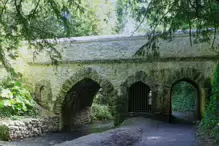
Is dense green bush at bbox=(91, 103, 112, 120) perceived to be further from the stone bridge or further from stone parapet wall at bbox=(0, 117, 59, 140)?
stone parapet wall at bbox=(0, 117, 59, 140)

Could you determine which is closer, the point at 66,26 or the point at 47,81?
the point at 66,26

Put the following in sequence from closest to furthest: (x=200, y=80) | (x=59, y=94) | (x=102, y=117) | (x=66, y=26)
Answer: (x=66, y=26)
(x=200, y=80)
(x=59, y=94)
(x=102, y=117)

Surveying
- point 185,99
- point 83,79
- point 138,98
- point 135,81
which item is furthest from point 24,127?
point 185,99

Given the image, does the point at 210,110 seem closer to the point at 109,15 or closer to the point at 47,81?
the point at 47,81

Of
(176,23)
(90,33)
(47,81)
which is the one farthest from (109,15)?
(176,23)

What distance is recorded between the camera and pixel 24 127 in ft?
38.8

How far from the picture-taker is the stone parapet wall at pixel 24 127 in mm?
11116

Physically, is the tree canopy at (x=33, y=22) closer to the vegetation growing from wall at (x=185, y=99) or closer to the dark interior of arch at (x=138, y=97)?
the dark interior of arch at (x=138, y=97)

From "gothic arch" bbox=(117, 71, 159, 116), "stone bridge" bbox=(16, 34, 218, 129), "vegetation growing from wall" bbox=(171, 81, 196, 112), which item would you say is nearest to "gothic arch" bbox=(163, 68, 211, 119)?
"stone bridge" bbox=(16, 34, 218, 129)

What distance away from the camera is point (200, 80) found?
12117 mm

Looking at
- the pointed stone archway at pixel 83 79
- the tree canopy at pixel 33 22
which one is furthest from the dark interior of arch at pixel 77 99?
the tree canopy at pixel 33 22

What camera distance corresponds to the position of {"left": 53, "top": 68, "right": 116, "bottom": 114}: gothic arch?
1341 centimetres

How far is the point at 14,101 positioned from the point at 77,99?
402cm

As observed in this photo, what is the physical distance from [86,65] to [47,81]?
2.32 metres
